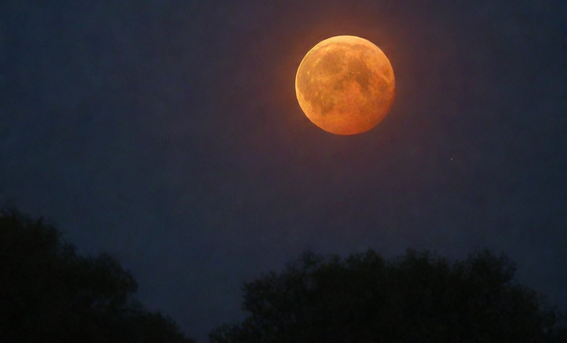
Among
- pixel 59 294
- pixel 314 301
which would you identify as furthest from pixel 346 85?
pixel 59 294

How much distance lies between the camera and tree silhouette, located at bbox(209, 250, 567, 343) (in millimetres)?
25453

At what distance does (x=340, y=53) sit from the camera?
31578 mm

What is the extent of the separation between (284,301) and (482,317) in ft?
23.6

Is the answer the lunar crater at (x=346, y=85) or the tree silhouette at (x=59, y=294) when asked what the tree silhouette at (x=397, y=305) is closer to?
the tree silhouette at (x=59, y=294)

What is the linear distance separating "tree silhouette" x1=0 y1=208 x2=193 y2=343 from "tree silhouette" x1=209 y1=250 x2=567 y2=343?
358 centimetres

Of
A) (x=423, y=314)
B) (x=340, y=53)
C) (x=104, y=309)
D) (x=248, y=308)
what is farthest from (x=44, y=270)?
(x=340, y=53)

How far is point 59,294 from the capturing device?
82.3ft

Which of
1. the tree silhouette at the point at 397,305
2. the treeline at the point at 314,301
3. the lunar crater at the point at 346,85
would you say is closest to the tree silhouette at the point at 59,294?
the treeline at the point at 314,301

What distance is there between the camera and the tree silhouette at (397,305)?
25.5m

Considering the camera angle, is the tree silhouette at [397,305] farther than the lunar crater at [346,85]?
No

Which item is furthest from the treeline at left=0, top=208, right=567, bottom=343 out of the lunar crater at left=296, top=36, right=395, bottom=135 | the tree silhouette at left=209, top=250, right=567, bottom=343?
the lunar crater at left=296, top=36, right=395, bottom=135

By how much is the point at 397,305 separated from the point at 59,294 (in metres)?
11.5

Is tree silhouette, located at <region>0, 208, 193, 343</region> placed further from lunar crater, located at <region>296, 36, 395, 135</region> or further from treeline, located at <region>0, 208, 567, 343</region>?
lunar crater, located at <region>296, 36, 395, 135</region>

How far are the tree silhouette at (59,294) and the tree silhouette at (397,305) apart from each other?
11.7 ft
